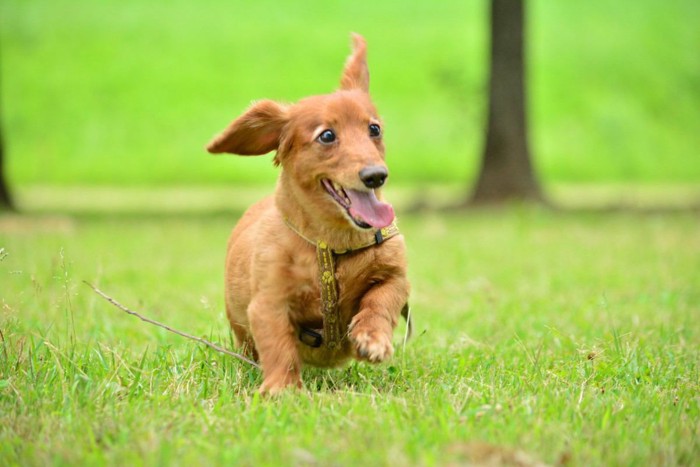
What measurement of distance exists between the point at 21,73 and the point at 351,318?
80.5ft

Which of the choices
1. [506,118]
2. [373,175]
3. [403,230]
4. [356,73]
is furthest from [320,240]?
[506,118]

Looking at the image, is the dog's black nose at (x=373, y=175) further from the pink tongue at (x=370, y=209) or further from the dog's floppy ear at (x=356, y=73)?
the dog's floppy ear at (x=356, y=73)

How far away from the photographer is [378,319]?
3.23m

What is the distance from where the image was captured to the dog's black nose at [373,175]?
3256mm

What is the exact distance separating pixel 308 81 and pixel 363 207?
23.6 m

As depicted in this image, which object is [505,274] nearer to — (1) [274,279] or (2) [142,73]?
(1) [274,279]

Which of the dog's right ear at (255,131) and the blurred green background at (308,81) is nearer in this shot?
the dog's right ear at (255,131)

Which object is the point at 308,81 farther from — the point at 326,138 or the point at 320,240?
the point at 320,240

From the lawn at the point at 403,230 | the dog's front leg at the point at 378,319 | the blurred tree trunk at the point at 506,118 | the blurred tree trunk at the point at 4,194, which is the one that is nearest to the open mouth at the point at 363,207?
the dog's front leg at the point at 378,319

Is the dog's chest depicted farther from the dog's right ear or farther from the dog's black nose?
the dog's right ear

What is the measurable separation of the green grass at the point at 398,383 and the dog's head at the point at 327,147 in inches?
26.8

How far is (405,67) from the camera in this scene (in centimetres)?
2747

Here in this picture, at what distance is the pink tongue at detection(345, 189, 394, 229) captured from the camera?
10.8 feet

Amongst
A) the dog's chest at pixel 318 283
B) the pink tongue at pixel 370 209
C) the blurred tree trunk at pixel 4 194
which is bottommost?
the blurred tree trunk at pixel 4 194
